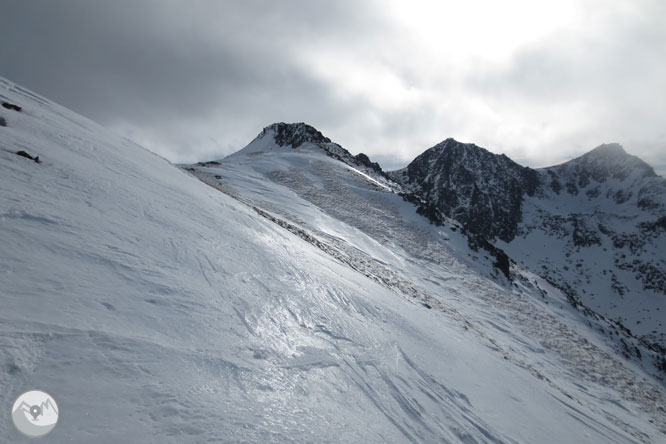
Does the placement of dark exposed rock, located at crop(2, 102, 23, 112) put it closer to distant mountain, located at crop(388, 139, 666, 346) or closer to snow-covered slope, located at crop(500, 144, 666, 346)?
distant mountain, located at crop(388, 139, 666, 346)

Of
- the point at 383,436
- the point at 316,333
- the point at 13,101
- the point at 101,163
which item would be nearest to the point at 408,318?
the point at 316,333

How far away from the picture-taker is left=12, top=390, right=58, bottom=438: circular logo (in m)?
2.72

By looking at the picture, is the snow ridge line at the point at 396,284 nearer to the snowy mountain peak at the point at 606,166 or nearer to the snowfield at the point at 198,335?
the snowfield at the point at 198,335

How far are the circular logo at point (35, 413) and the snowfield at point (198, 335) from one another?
2.9 inches

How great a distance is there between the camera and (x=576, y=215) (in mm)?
133750

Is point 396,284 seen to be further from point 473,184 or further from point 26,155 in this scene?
point 473,184

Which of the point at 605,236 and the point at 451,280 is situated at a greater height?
the point at 605,236

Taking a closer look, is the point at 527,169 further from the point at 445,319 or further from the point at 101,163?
the point at 101,163

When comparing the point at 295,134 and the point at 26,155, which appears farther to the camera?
the point at 295,134

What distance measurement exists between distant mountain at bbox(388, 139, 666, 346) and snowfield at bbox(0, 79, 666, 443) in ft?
278

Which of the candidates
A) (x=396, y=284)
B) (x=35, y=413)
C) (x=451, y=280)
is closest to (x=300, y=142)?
(x=451, y=280)

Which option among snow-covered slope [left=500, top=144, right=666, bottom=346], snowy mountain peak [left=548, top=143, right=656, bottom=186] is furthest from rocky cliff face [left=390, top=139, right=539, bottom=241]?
snowy mountain peak [left=548, top=143, right=656, bottom=186]

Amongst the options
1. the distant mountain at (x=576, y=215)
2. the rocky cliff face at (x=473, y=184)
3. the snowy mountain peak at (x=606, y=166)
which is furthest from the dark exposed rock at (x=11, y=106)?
the snowy mountain peak at (x=606, y=166)

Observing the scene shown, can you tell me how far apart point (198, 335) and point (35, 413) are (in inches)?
93.4
